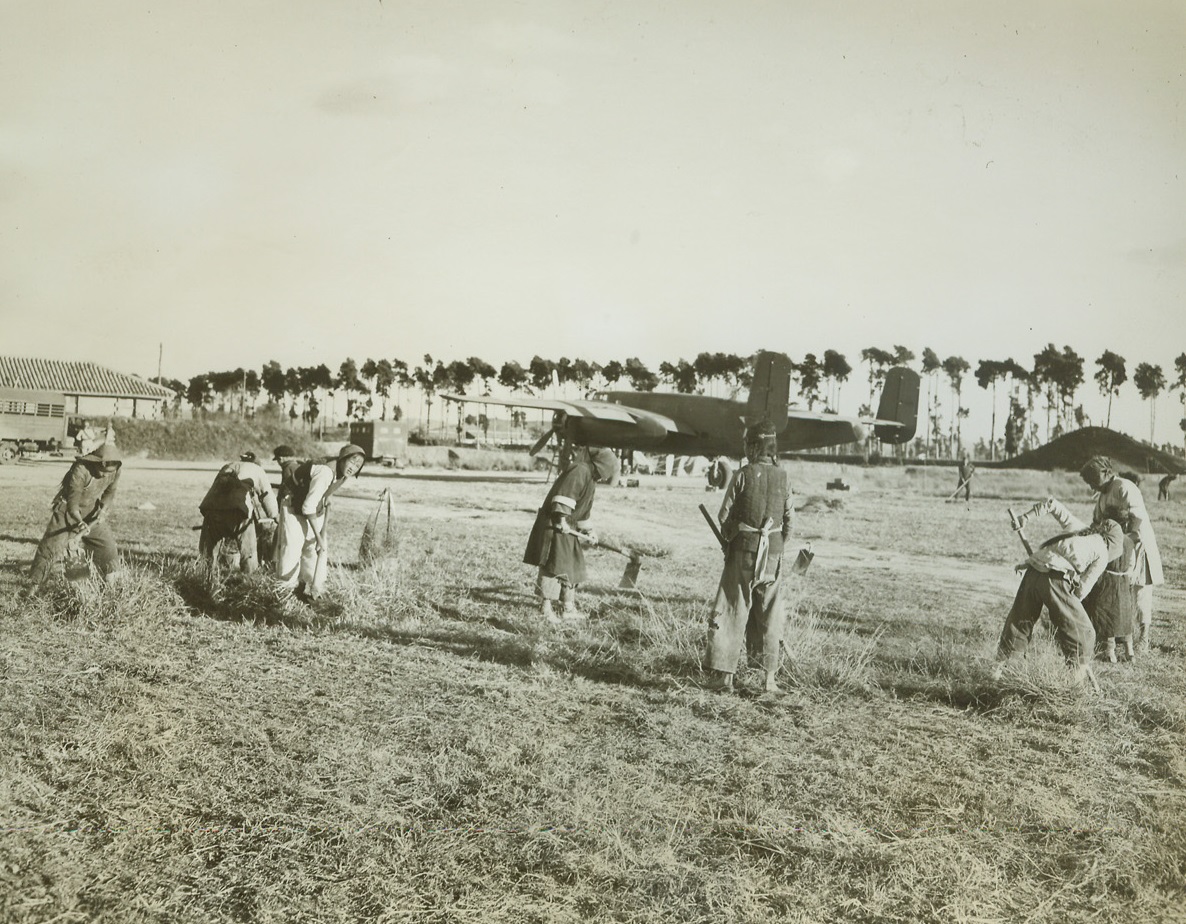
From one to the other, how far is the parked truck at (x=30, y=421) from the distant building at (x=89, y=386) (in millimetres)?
115

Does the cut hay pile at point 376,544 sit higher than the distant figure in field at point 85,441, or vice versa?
the distant figure in field at point 85,441

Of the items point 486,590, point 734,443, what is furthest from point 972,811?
point 734,443

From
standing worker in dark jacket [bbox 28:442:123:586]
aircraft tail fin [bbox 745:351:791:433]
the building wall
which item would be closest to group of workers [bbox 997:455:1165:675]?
standing worker in dark jacket [bbox 28:442:123:586]

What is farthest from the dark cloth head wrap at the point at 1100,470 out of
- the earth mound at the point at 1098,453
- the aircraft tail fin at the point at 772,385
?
the aircraft tail fin at the point at 772,385

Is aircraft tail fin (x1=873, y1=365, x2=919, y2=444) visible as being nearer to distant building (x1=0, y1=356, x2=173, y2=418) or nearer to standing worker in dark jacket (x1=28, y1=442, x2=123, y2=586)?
distant building (x1=0, y1=356, x2=173, y2=418)

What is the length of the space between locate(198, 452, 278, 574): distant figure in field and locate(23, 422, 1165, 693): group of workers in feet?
0.04

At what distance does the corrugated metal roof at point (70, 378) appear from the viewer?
582 cm

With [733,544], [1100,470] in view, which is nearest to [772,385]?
[1100,470]

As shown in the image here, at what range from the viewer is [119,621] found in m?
5.71

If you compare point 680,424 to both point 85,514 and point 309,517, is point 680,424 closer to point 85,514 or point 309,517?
point 309,517

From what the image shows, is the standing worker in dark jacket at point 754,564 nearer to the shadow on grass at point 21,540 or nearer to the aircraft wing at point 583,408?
the shadow on grass at point 21,540

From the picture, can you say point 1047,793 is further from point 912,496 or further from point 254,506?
point 912,496

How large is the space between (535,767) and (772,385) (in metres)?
17.8

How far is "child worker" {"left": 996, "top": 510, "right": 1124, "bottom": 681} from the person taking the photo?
5.16 metres
